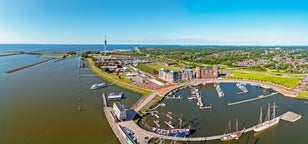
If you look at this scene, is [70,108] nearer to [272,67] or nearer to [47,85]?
[47,85]

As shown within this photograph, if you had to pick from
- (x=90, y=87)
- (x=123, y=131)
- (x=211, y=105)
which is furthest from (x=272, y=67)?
(x=123, y=131)

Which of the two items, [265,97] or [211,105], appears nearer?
[211,105]

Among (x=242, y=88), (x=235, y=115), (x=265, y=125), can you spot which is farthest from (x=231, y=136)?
(x=242, y=88)

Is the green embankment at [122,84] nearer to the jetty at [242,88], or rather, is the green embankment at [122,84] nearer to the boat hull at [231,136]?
the boat hull at [231,136]

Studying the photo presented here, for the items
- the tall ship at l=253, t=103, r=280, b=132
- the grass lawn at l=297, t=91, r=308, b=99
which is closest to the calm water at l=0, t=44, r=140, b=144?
the tall ship at l=253, t=103, r=280, b=132

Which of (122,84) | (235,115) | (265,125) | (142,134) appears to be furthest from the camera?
(122,84)

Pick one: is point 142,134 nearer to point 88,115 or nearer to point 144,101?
point 88,115

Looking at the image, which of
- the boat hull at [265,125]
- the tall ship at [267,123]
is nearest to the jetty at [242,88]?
the tall ship at [267,123]

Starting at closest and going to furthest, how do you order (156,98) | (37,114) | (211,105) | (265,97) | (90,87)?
1. (37,114)
2. (211,105)
3. (156,98)
4. (265,97)
5. (90,87)
